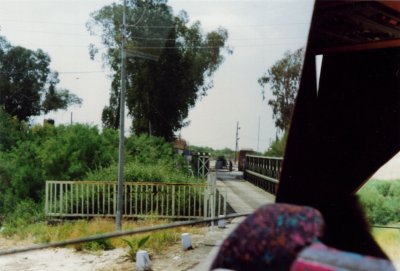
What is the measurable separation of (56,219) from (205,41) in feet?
6.12

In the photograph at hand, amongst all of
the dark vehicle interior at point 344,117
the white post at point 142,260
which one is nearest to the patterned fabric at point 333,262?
the dark vehicle interior at point 344,117

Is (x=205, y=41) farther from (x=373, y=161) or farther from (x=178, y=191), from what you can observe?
(x=373, y=161)

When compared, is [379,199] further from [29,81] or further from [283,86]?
[29,81]

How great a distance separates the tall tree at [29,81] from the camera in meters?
2.73

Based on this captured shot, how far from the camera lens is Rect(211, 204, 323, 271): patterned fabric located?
792mm

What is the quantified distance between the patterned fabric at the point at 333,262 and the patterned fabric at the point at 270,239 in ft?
0.11

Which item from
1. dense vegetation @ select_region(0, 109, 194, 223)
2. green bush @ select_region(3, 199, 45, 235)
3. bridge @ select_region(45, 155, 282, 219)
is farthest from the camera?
dense vegetation @ select_region(0, 109, 194, 223)

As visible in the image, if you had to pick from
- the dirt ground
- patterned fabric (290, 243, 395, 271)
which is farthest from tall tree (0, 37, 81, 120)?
patterned fabric (290, 243, 395, 271)

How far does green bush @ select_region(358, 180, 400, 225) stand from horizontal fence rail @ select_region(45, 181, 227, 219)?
1.99 meters

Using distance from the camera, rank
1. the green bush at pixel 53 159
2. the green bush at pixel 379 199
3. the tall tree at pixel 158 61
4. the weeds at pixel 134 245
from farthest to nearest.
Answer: the green bush at pixel 53 159
the tall tree at pixel 158 61
the weeds at pixel 134 245
the green bush at pixel 379 199

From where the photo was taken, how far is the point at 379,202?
53.5 inches

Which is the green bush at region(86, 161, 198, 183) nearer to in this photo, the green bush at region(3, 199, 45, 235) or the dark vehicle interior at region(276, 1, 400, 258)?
the green bush at region(3, 199, 45, 235)

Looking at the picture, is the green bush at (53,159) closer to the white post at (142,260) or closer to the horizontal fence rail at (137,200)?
the horizontal fence rail at (137,200)

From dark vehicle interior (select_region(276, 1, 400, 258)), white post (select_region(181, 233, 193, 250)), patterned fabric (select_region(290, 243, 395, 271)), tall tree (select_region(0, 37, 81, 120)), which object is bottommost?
white post (select_region(181, 233, 193, 250))
